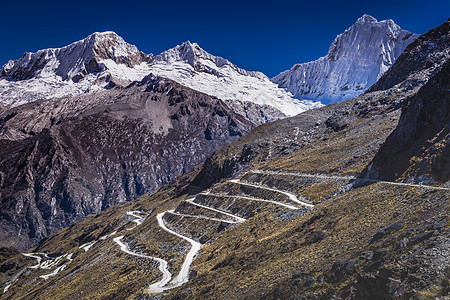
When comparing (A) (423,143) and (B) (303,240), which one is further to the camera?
(A) (423,143)

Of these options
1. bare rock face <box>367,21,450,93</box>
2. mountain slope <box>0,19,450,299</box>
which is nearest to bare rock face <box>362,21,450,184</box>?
mountain slope <box>0,19,450,299</box>

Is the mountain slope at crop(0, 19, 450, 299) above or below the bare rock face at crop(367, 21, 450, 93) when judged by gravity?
below

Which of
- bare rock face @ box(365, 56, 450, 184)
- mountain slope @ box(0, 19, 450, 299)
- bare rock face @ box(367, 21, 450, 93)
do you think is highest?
bare rock face @ box(367, 21, 450, 93)

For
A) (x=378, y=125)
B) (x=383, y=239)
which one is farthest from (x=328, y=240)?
(x=378, y=125)

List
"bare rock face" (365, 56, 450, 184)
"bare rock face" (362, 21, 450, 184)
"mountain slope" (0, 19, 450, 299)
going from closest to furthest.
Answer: "mountain slope" (0, 19, 450, 299) → "bare rock face" (365, 56, 450, 184) → "bare rock face" (362, 21, 450, 184)

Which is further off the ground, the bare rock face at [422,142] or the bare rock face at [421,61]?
the bare rock face at [421,61]

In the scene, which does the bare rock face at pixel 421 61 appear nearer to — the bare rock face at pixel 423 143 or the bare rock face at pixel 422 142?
the bare rock face at pixel 422 142

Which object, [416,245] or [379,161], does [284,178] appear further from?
[416,245]

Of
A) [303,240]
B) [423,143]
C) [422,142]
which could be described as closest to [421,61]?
[422,142]

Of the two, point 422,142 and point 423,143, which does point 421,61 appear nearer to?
point 422,142

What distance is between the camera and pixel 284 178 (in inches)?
2776

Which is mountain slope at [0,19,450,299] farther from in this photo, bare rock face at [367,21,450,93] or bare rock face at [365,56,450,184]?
bare rock face at [367,21,450,93]

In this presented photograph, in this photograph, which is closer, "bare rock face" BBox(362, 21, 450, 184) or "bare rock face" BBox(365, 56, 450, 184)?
"bare rock face" BBox(365, 56, 450, 184)

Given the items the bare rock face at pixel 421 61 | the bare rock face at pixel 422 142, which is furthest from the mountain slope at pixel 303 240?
the bare rock face at pixel 421 61
